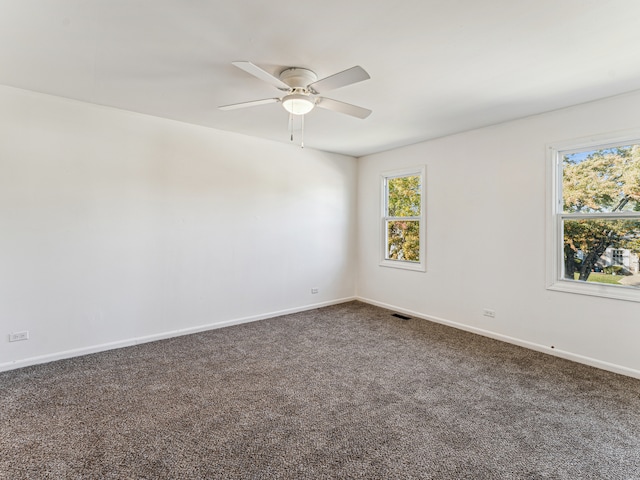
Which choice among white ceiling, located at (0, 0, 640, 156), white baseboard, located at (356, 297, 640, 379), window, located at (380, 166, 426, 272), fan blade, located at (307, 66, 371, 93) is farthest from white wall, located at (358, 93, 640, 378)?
fan blade, located at (307, 66, 371, 93)

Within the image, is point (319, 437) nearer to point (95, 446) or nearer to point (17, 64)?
point (95, 446)

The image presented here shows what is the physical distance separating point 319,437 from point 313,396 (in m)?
0.49

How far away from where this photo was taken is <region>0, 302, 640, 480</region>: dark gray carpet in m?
1.75

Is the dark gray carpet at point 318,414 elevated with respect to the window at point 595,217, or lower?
lower

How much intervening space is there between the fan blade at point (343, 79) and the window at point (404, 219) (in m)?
2.77

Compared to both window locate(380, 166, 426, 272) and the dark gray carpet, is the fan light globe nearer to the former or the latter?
the dark gray carpet

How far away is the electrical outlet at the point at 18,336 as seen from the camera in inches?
113

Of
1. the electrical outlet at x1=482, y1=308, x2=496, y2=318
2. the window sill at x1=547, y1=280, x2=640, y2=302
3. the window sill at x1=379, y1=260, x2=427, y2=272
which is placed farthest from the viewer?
the window sill at x1=379, y1=260, x2=427, y2=272

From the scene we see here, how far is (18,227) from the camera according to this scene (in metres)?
2.87

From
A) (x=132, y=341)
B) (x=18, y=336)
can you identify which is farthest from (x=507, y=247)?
(x=18, y=336)

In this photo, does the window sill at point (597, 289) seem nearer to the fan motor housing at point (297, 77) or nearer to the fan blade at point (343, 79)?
the fan blade at point (343, 79)

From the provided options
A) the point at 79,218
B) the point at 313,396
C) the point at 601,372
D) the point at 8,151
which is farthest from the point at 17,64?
the point at 601,372

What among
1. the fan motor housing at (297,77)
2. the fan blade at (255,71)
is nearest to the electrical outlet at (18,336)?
the fan blade at (255,71)

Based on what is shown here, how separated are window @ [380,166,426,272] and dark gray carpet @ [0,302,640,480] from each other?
1.65m
